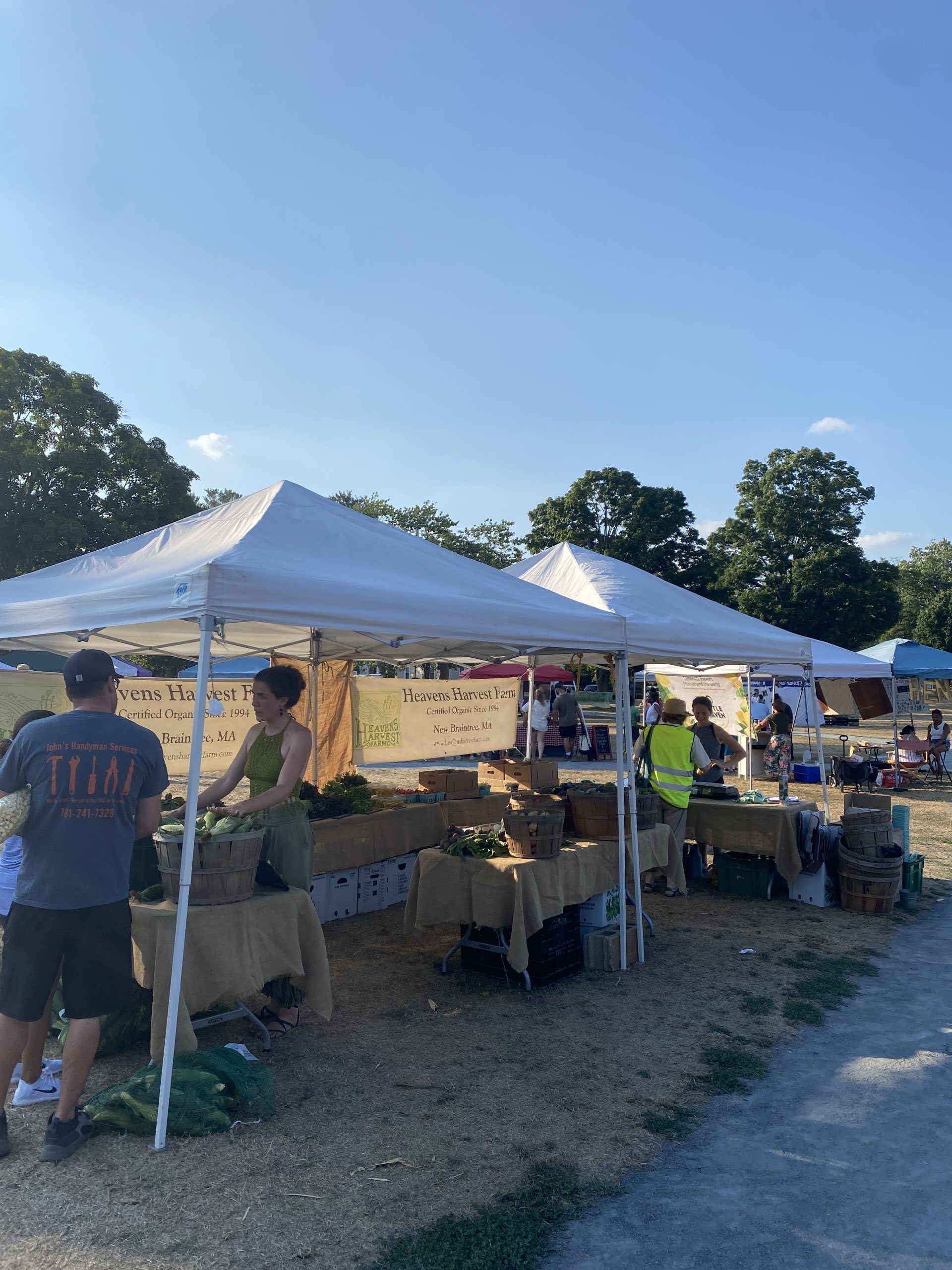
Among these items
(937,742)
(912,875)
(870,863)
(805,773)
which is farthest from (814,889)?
(937,742)

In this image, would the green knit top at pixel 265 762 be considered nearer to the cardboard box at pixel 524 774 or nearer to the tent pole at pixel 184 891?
the tent pole at pixel 184 891

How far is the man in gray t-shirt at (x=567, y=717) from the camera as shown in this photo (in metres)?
19.1

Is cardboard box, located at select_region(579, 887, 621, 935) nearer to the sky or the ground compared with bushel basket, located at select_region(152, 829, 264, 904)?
nearer to the ground

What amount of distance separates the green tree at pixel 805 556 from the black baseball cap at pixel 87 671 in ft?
124

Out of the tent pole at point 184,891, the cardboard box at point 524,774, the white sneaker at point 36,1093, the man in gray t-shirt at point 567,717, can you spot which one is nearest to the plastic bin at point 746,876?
the cardboard box at point 524,774

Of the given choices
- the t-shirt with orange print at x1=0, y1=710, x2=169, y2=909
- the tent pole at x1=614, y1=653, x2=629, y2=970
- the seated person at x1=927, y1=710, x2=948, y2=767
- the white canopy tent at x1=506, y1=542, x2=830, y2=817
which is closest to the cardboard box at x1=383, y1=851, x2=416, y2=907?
the tent pole at x1=614, y1=653, x2=629, y2=970

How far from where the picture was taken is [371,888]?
7.86m

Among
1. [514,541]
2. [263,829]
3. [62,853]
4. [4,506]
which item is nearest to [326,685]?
[263,829]

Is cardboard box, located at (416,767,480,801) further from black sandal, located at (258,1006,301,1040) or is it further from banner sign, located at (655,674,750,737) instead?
banner sign, located at (655,674,750,737)

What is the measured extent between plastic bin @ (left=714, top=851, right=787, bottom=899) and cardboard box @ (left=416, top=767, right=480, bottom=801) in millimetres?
2610

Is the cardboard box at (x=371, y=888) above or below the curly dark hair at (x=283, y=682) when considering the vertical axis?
below

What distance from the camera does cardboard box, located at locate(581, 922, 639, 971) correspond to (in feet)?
20.2

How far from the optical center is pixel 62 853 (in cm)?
342

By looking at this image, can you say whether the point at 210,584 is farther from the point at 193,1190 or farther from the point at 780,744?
the point at 780,744
